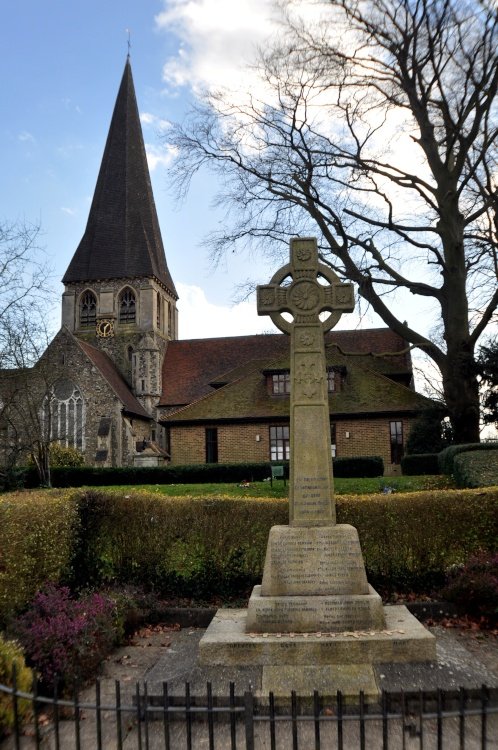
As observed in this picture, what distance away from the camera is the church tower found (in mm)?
40812

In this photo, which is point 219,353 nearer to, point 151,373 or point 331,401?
point 151,373

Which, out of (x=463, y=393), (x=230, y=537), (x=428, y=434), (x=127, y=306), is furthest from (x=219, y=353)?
(x=230, y=537)

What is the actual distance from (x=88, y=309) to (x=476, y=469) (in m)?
35.8

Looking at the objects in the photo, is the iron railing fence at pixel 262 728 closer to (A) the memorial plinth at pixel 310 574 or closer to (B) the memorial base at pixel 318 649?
(A) the memorial plinth at pixel 310 574

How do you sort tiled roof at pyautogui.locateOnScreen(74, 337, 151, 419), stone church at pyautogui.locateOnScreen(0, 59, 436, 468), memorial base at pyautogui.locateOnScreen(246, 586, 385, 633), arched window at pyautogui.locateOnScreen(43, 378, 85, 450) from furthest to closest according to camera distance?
tiled roof at pyautogui.locateOnScreen(74, 337, 151, 419), arched window at pyautogui.locateOnScreen(43, 378, 85, 450), stone church at pyautogui.locateOnScreen(0, 59, 436, 468), memorial base at pyautogui.locateOnScreen(246, 586, 385, 633)

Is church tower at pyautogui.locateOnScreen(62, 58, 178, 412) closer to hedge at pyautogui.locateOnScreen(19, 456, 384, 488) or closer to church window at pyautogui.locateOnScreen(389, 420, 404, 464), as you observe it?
hedge at pyautogui.locateOnScreen(19, 456, 384, 488)

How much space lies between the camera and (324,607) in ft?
19.9

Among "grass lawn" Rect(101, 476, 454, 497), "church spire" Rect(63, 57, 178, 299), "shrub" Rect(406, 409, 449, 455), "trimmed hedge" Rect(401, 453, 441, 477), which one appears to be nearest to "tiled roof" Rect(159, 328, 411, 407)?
"church spire" Rect(63, 57, 178, 299)

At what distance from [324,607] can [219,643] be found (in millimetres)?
1104

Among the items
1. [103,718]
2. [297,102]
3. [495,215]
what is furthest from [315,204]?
[103,718]

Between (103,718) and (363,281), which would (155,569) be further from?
(363,281)

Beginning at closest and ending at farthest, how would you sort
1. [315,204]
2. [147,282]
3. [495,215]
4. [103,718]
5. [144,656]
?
[103,718] < [144,656] < [495,215] < [315,204] < [147,282]

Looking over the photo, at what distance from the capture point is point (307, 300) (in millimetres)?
6965

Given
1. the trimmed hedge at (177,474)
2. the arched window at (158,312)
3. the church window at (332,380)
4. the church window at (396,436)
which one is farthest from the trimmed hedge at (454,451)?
the arched window at (158,312)
